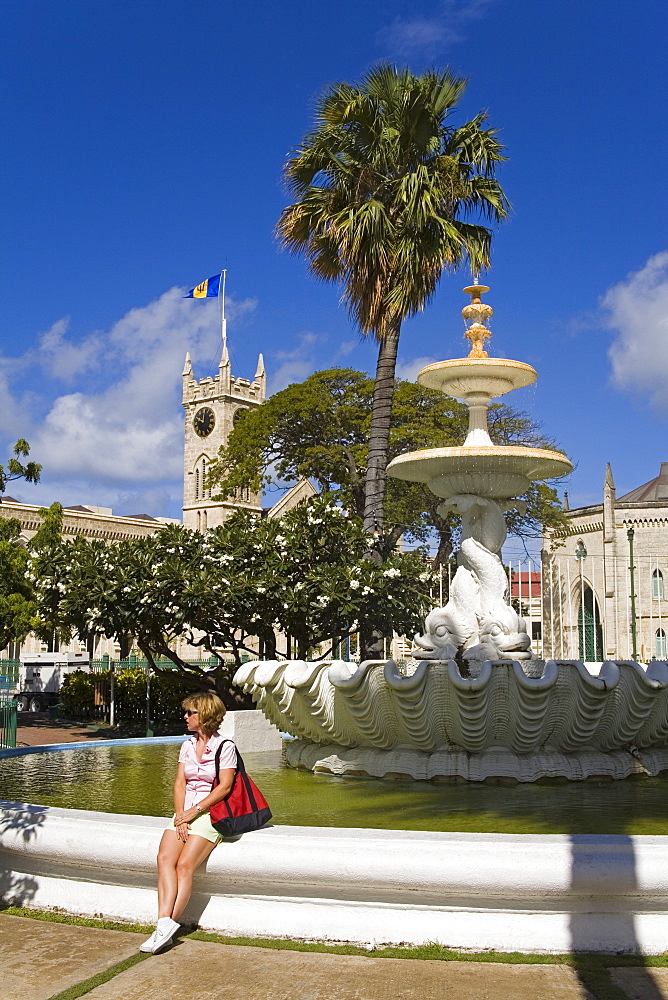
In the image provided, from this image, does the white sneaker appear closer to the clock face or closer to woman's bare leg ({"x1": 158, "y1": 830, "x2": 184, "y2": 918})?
woman's bare leg ({"x1": 158, "y1": 830, "x2": 184, "y2": 918})

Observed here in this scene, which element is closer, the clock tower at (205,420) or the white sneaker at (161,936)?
the white sneaker at (161,936)

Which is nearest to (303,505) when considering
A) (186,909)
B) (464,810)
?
(464,810)

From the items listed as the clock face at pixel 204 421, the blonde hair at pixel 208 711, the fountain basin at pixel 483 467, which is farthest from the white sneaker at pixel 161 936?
the clock face at pixel 204 421

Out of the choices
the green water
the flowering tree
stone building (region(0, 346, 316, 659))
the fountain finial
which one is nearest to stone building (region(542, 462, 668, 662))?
stone building (region(0, 346, 316, 659))

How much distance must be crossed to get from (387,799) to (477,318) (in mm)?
6016

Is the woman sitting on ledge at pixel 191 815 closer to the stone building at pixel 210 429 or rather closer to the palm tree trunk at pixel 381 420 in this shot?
the palm tree trunk at pixel 381 420

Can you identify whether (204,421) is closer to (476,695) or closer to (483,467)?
(483,467)

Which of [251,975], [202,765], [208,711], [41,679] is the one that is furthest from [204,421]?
[251,975]

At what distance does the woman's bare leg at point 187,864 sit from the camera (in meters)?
4.59

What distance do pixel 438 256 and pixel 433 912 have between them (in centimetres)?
1222

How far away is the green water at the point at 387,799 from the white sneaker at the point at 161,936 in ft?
6.22

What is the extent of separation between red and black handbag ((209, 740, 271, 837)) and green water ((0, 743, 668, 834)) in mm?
1266

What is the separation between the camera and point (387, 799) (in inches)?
291

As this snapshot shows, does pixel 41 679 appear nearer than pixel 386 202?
No
